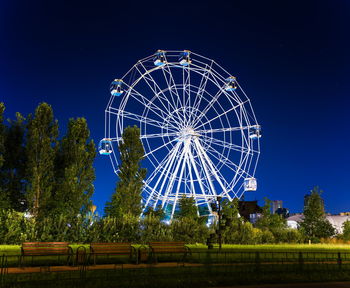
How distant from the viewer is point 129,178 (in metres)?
31.2

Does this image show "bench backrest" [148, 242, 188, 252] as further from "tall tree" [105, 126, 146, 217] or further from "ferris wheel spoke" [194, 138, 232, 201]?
"ferris wheel spoke" [194, 138, 232, 201]

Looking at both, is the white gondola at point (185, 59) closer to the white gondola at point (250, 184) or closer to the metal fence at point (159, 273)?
the white gondola at point (250, 184)

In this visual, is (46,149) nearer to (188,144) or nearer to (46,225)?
(46,225)

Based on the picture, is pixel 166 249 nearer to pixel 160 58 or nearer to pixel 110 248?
pixel 110 248

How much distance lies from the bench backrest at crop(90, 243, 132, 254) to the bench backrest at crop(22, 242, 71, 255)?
3.29 feet

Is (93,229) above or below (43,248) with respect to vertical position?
above

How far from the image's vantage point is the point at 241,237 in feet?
107

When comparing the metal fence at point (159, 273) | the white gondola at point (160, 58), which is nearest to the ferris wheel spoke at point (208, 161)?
the white gondola at point (160, 58)

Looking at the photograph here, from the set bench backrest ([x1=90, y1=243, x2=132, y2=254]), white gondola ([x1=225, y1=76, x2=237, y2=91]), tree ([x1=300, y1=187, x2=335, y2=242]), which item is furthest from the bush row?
tree ([x1=300, y1=187, x2=335, y2=242])

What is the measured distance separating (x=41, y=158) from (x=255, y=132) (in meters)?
20.4

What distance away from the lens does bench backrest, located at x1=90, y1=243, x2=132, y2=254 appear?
15178 millimetres

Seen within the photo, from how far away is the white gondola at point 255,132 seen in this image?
37997 mm

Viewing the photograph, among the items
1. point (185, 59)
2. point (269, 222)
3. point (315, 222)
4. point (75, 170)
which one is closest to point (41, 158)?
point (75, 170)

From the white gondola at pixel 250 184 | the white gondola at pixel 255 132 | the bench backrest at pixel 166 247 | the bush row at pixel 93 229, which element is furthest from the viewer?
the white gondola at pixel 255 132
